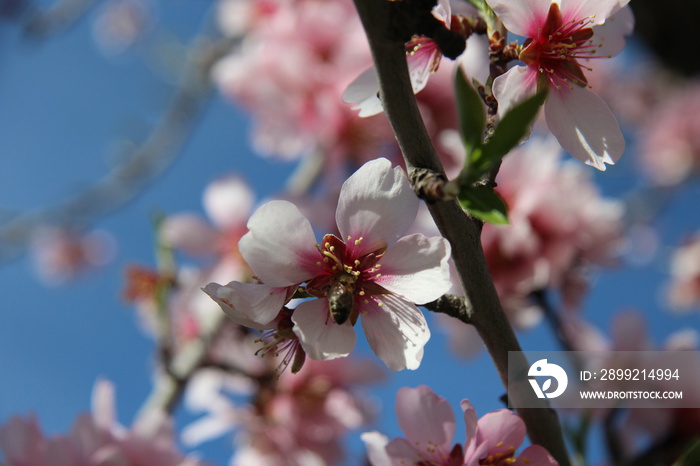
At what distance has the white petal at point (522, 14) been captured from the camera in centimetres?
61

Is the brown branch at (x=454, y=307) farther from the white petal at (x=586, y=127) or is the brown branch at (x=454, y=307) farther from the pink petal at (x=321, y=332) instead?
the white petal at (x=586, y=127)

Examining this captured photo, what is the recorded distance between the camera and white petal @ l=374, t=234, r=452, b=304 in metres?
0.55

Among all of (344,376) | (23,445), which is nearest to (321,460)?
(344,376)

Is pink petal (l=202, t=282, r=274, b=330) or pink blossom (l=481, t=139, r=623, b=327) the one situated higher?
pink petal (l=202, t=282, r=274, b=330)

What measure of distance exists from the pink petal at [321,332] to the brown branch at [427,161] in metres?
0.12

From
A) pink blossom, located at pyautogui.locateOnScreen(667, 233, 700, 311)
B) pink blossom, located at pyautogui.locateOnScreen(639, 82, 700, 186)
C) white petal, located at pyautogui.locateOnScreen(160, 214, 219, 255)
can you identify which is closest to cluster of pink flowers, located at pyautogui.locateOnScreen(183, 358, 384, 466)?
white petal, located at pyautogui.locateOnScreen(160, 214, 219, 255)

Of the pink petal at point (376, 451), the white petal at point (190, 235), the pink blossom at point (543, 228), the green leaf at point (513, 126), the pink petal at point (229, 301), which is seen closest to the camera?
the green leaf at point (513, 126)

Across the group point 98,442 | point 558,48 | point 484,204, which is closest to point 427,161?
point 484,204

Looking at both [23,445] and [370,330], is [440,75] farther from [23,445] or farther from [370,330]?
[23,445]

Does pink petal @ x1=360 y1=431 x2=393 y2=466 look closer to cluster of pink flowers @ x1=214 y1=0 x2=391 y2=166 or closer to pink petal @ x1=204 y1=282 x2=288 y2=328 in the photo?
A: pink petal @ x1=204 y1=282 x2=288 y2=328

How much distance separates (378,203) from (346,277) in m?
0.10

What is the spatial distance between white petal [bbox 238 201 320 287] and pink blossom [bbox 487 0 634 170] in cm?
25

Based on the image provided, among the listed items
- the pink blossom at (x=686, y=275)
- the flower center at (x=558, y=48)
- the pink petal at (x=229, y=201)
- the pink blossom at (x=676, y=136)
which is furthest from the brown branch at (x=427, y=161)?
the pink blossom at (x=676, y=136)
